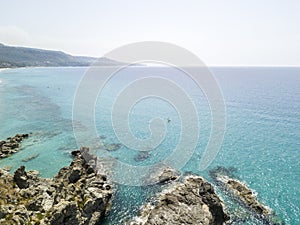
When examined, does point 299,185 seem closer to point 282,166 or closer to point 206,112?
point 282,166

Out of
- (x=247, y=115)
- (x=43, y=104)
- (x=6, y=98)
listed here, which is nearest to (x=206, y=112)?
(x=247, y=115)

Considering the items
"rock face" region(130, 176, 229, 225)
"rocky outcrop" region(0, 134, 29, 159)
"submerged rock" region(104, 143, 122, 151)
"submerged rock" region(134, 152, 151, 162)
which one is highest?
"rock face" region(130, 176, 229, 225)

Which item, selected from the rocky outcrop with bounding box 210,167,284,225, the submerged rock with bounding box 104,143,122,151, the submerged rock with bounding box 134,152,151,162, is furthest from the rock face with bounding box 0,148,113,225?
the rocky outcrop with bounding box 210,167,284,225

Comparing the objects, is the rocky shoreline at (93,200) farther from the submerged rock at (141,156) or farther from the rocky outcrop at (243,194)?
the submerged rock at (141,156)

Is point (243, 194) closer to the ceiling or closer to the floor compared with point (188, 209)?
closer to the floor

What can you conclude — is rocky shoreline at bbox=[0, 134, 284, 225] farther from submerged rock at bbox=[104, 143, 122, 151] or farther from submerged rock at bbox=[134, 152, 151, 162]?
submerged rock at bbox=[104, 143, 122, 151]

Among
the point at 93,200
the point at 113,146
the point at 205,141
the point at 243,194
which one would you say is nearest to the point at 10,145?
the point at 113,146

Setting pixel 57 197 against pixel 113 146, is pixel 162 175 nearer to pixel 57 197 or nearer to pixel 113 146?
pixel 57 197
